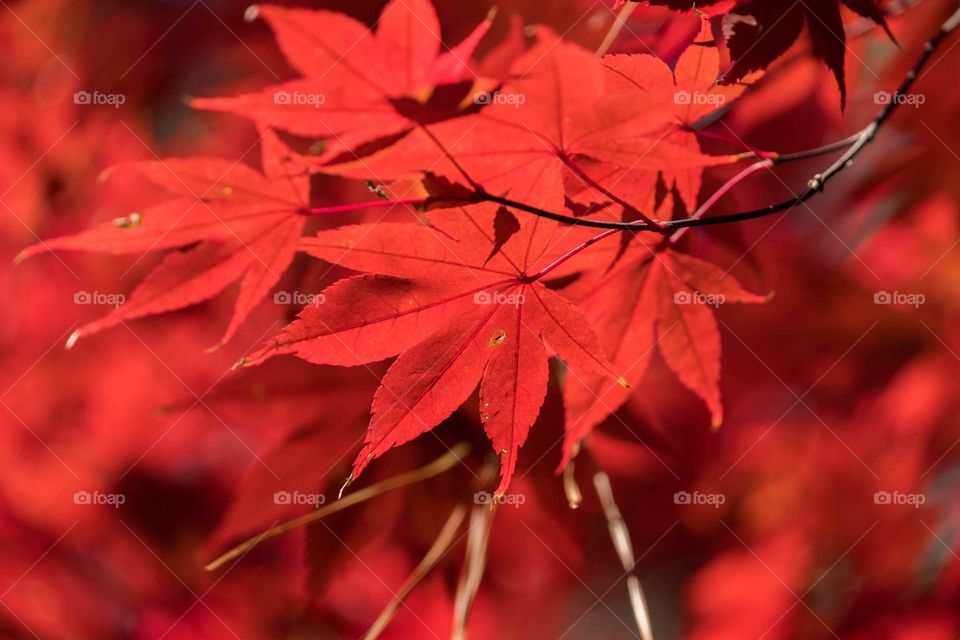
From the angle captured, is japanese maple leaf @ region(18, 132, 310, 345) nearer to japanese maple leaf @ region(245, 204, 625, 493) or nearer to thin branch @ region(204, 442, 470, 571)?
japanese maple leaf @ region(245, 204, 625, 493)

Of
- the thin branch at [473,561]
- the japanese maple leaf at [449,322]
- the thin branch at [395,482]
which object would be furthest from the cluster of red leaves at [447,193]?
the thin branch at [473,561]

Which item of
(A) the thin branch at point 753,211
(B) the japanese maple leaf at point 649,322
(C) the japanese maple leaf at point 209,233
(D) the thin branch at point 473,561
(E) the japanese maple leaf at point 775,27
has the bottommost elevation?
(D) the thin branch at point 473,561

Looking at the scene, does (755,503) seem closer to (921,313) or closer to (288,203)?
(921,313)

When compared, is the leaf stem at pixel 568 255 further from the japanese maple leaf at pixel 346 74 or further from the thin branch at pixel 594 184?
the japanese maple leaf at pixel 346 74

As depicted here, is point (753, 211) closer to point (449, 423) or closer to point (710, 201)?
point (710, 201)

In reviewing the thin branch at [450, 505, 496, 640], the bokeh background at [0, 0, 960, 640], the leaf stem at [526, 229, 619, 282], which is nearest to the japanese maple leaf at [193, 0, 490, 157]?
the leaf stem at [526, 229, 619, 282]

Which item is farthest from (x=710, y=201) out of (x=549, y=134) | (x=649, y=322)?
(x=549, y=134)
